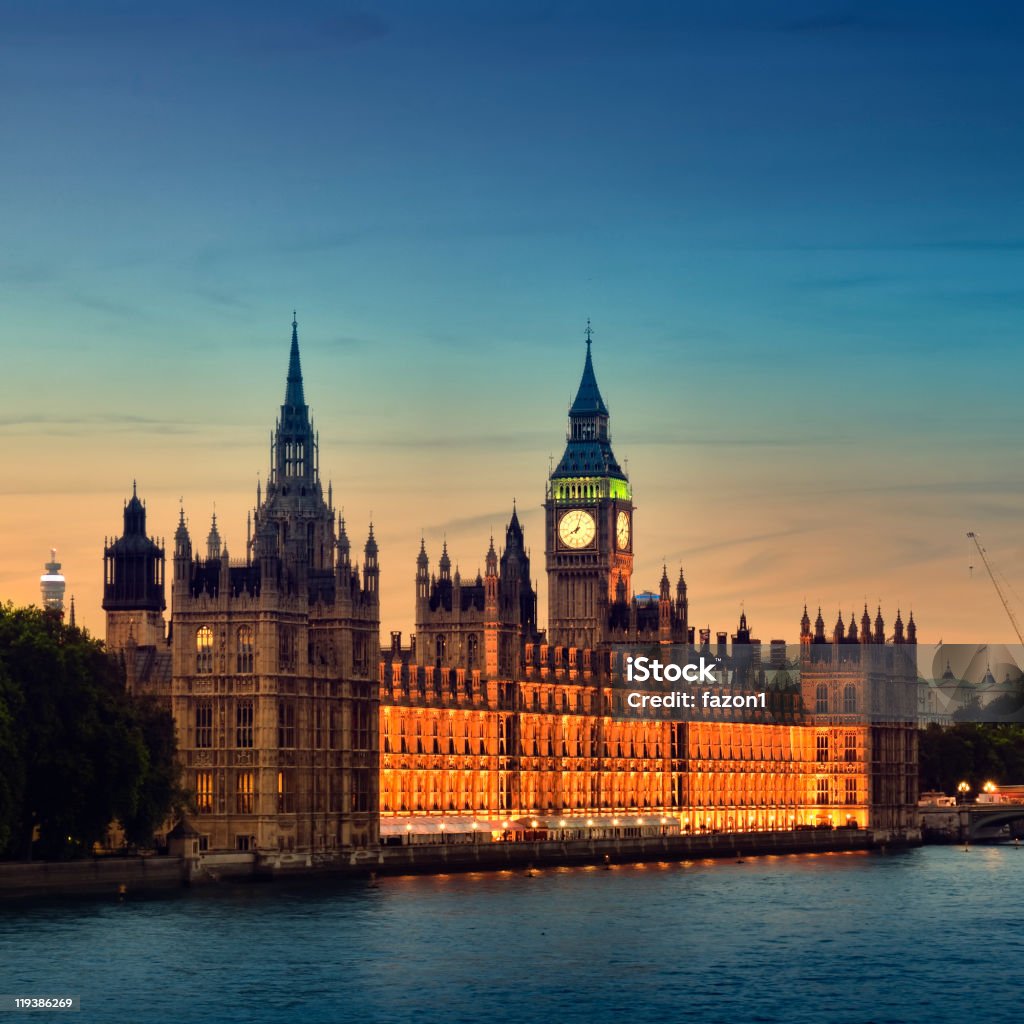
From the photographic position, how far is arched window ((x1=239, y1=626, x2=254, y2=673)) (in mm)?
167625

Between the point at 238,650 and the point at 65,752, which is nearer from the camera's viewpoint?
the point at 65,752

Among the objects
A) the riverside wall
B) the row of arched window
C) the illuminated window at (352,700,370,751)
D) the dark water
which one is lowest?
the dark water

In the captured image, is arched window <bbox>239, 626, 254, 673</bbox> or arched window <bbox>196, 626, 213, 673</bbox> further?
arched window <bbox>196, 626, 213, 673</bbox>

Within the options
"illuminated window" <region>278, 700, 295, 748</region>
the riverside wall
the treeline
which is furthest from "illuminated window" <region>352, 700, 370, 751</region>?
the treeline

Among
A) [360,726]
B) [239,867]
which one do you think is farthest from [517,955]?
[360,726]

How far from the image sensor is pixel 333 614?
177 meters

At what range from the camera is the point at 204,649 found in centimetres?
16850

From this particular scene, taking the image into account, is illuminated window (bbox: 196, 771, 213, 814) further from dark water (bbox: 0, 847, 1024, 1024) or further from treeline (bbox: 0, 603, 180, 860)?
treeline (bbox: 0, 603, 180, 860)

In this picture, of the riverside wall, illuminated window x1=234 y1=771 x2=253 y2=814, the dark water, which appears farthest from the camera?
illuminated window x1=234 y1=771 x2=253 y2=814

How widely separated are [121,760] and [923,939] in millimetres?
46377

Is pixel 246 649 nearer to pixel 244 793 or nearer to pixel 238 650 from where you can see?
pixel 238 650

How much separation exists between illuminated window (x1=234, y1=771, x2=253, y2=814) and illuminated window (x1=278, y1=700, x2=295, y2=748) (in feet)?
10.4

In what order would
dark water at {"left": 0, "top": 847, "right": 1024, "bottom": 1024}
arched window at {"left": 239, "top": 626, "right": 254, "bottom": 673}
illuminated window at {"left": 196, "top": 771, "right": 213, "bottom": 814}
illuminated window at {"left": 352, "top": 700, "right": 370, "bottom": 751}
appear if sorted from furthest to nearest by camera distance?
illuminated window at {"left": 352, "top": 700, "right": 370, "bottom": 751} → arched window at {"left": 239, "top": 626, "right": 254, "bottom": 673} → illuminated window at {"left": 196, "top": 771, "right": 213, "bottom": 814} → dark water at {"left": 0, "top": 847, "right": 1024, "bottom": 1024}

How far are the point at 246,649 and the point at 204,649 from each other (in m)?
2.92
